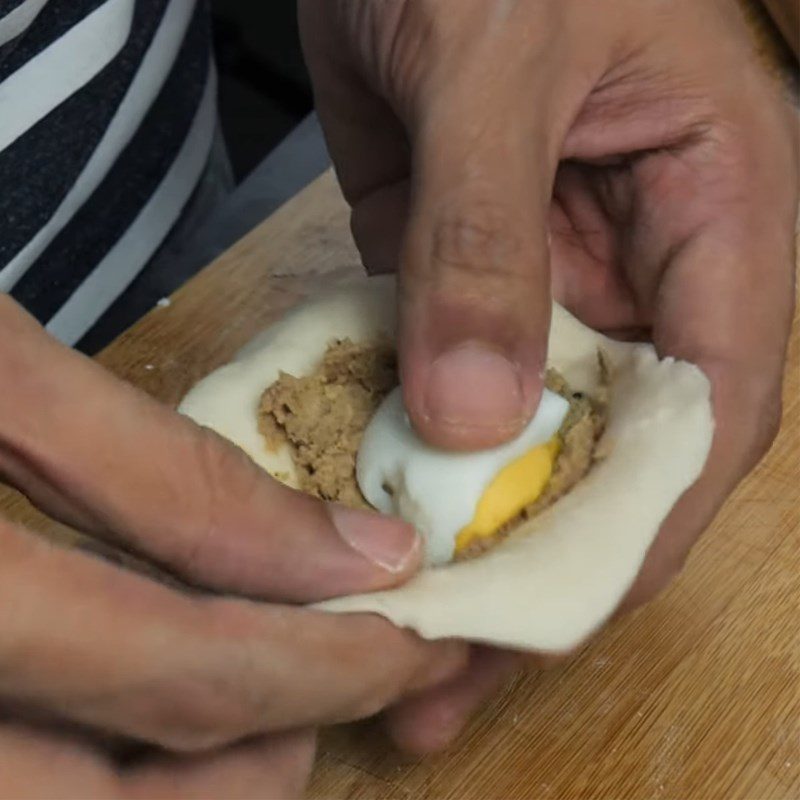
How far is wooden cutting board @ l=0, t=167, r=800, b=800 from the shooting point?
2.48 feet

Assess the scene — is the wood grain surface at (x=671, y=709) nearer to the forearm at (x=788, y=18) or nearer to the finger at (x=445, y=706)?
the finger at (x=445, y=706)

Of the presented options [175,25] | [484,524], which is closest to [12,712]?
[484,524]

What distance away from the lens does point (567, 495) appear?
691 mm

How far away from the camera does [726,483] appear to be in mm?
752

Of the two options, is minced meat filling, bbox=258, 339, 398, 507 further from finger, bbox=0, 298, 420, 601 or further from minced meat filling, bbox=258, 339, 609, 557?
finger, bbox=0, 298, 420, 601

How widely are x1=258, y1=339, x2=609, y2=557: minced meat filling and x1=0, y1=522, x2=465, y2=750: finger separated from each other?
152 mm

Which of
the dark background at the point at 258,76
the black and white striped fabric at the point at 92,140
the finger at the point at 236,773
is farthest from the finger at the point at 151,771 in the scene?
the dark background at the point at 258,76

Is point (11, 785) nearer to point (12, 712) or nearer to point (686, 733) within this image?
point (12, 712)

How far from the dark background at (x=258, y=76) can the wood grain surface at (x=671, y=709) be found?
0.99 metres

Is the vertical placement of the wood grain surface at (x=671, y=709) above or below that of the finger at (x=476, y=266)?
below

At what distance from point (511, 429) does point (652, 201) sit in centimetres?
28

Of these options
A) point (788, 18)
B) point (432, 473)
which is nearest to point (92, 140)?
point (432, 473)

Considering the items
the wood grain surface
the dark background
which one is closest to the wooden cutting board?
the wood grain surface

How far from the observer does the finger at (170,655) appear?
51 centimetres
